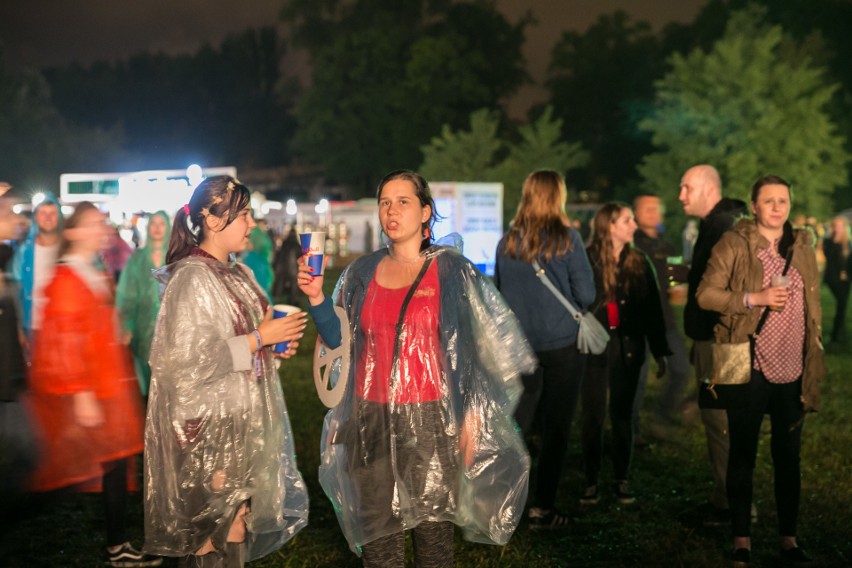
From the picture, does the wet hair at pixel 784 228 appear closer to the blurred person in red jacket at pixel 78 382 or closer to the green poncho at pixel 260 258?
the blurred person in red jacket at pixel 78 382

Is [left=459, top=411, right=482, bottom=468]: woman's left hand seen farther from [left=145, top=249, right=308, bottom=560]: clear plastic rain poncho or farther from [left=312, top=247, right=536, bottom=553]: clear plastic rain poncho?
[left=145, top=249, right=308, bottom=560]: clear plastic rain poncho

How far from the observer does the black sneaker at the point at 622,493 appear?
6.13 meters

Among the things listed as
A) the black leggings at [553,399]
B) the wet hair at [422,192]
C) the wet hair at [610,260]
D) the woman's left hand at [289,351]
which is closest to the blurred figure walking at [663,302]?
the wet hair at [610,260]

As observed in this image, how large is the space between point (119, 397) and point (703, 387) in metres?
2.97

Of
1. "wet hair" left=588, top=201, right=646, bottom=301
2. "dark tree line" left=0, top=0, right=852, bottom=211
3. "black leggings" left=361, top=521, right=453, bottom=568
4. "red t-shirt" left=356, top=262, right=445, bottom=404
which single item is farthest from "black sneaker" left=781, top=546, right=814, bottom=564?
"dark tree line" left=0, top=0, right=852, bottom=211

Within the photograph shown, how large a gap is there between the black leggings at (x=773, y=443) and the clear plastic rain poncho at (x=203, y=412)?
102 inches

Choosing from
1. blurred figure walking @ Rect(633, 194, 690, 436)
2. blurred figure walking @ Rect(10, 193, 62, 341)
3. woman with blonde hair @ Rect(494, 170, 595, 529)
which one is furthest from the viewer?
blurred figure walking @ Rect(633, 194, 690, 436)

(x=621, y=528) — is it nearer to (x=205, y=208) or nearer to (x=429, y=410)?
(x=429, y=410)

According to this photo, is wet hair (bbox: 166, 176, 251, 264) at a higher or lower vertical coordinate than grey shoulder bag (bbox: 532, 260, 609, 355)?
higher

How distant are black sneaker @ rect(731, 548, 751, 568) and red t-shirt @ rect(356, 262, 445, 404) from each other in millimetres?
2238

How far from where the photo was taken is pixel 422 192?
3713 millimetres

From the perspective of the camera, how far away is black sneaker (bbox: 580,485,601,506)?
606 centimetres

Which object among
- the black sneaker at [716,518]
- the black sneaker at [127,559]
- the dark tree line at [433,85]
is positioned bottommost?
the black sneaker at [127,559]

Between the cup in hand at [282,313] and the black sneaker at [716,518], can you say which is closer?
the cup in hand at [282,313]
